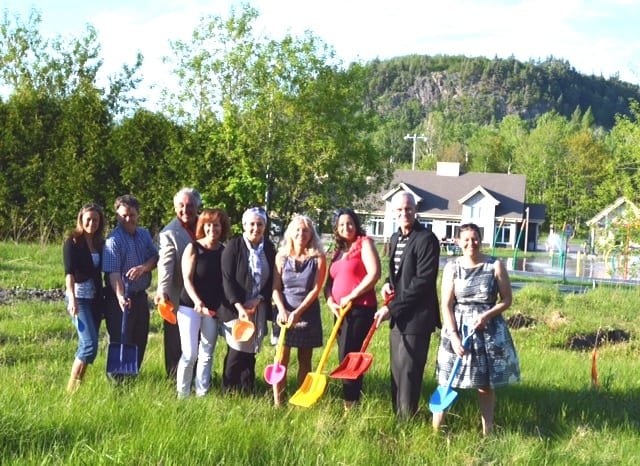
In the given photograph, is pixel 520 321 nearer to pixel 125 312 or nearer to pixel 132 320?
pixel 132 320

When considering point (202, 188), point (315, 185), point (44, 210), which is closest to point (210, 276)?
point (202, 188)

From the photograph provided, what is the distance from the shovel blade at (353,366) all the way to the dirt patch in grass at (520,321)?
253 inches

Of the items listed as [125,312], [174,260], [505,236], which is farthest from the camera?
[505,236]

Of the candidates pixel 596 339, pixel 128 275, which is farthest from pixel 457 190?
pixel 128 275

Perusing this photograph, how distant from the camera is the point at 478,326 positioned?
19.5 ft

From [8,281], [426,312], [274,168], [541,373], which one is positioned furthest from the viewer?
[274,168]

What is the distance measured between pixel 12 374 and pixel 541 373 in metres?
5.23

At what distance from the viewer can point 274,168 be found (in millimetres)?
24094

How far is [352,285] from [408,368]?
795mm

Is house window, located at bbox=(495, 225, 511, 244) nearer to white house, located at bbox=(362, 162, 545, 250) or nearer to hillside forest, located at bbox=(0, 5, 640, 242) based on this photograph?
white house, located at bbox=(362, 162, 545, 250)

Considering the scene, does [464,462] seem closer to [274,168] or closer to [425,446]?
[425,446]

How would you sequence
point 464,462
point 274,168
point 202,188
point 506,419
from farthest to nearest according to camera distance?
point 274,168, point 202,188, point 506,419, point 464,462

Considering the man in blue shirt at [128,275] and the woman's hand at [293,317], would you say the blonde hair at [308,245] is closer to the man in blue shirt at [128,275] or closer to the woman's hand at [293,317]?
the woman's hand at [293,317]

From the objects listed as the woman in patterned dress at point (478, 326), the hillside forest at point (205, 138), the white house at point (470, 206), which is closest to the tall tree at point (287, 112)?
the hillside forest at point (205, 138)
